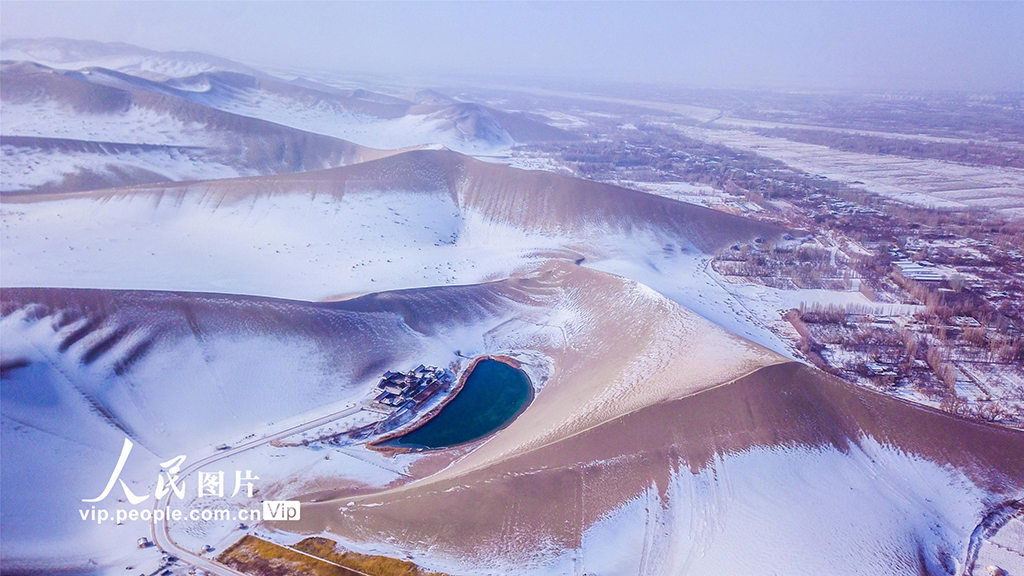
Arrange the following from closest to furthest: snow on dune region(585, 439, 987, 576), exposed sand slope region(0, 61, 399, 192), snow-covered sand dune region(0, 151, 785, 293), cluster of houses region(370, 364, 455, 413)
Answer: snow on dune region(585, 439, 987, 576) → cluster of houses region(370, 364, 455, 413) → snow-covered sand dune region(0, 151, 785, 293) → exposed sand slope region(0, 61, 399, 192)

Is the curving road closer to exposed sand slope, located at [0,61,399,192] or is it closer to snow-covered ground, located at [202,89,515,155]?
exposed sand slope, located at [0,61,399,192]

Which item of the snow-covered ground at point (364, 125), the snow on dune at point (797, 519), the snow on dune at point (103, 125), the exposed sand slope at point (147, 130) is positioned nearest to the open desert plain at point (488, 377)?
the snow on dune at point (797, 519)

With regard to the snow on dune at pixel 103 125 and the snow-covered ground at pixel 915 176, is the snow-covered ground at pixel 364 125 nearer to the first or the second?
the snow on dune at pixel 103 125

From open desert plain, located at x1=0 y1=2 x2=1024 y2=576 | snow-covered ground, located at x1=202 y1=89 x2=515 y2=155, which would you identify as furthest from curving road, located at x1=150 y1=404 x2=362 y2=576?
snow-covered ground, located at x1=202 y1=89 x2=515 y2=155

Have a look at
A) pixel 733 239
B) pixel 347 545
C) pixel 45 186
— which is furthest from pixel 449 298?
pixel 45 186

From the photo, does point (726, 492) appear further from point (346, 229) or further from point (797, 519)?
point (346, 229)

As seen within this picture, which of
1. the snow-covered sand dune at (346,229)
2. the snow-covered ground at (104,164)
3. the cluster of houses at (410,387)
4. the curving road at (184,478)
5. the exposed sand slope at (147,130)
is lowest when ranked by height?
the curving road at (184,478)

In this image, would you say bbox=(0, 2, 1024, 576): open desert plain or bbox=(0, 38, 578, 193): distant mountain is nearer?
bbox=(0, 2, 1024, 576): open desert plain
